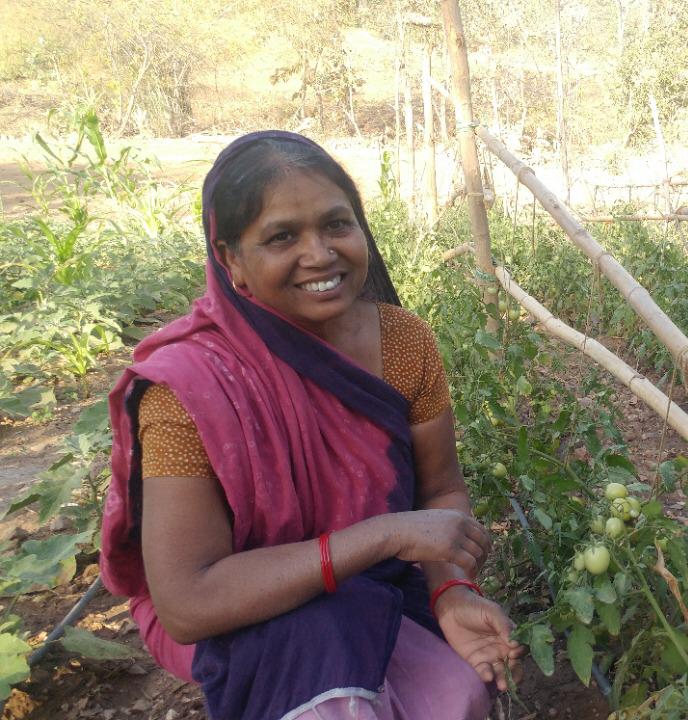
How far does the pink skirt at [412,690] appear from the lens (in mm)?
1204

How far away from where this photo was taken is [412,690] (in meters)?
1.35

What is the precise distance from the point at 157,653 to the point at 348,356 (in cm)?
68

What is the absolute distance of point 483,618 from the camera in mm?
1372

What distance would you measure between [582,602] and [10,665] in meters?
1.04

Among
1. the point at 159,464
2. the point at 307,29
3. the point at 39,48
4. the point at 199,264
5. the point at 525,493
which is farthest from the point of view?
the point at 39,48

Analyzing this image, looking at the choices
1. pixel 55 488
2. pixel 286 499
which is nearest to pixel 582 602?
pixel 286 499

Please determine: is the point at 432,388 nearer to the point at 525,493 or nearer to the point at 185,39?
the point at 525,493

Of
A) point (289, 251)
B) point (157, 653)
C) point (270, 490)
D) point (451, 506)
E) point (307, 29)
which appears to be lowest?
point (157, 653)

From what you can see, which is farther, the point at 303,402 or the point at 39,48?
the point at 39,48

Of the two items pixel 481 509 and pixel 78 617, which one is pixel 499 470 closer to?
pixel 481 509

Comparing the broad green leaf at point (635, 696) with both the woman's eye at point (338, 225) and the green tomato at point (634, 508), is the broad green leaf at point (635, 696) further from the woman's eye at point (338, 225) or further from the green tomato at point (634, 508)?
the woman's eye at point (338, 225)

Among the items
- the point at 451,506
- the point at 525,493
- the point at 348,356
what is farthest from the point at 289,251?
the point at 525,493

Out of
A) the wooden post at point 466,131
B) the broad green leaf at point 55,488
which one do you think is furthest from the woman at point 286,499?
the wooden post at point 466,131

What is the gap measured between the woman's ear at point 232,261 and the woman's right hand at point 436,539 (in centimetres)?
51
